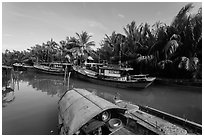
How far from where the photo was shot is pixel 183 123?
5.18 metres

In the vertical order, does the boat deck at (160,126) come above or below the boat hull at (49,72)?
below

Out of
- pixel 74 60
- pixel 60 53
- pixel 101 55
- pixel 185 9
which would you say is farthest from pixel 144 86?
pixel 60 53

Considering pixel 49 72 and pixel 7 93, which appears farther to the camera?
pixel 49 72

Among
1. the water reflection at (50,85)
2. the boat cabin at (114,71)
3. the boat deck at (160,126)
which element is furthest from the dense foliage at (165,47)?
the boat deck at (160,126)

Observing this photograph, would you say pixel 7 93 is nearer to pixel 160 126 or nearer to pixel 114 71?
pixel 114 71

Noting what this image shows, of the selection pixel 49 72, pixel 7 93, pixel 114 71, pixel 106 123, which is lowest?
pixel 7 93

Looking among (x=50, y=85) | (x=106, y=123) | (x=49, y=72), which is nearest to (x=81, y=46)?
(x=49, y=72)

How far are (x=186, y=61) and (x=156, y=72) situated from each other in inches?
172

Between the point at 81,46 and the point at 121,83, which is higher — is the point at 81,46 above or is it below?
above

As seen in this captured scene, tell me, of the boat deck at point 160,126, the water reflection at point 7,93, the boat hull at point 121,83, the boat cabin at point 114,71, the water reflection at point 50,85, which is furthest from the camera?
the boat cabin at point 114,71

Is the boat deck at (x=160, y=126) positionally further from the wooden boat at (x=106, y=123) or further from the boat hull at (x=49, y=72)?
the boat hull at (x=49, y=72)

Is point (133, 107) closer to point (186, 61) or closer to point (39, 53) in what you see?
point (186, 61)

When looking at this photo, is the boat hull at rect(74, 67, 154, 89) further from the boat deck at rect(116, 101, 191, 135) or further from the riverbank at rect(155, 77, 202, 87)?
the boat deck at rect(116, 101, 191, 135)

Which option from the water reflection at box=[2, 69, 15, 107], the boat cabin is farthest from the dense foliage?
the water reflection at box=[2, 69, 15, 107]
